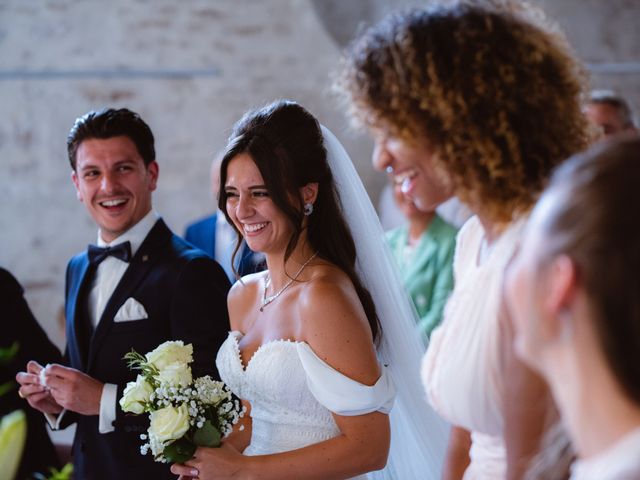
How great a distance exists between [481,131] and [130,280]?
1621 millimetres

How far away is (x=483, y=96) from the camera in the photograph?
155 centimetres

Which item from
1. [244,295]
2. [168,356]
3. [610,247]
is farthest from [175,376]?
[610,247]

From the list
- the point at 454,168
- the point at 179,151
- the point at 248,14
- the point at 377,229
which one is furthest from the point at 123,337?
the point at 248,14

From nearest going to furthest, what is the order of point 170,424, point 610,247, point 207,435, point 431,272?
point 610,247 → point 170,424 → point 207,435 → point 431,272

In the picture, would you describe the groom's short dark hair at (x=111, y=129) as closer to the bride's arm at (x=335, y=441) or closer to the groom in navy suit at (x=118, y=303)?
the groom in navy suit at (x=118, y=303)

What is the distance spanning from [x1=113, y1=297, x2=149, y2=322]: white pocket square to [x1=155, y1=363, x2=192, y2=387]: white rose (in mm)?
613

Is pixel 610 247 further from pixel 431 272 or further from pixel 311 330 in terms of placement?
pixel 431 272

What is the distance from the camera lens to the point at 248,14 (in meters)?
6.38

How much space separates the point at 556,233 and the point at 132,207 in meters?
2.17

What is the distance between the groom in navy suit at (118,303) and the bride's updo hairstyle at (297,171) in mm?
385

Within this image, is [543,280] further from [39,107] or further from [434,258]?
[39,107]

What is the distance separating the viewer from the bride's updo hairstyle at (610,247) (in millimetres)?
969

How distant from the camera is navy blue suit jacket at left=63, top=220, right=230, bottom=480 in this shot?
8.74 feet

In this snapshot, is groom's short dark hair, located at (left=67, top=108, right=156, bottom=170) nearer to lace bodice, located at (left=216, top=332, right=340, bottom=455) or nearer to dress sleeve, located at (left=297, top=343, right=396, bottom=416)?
lace bodice, located at (left=216, top=332, right=340, bottom=455)
